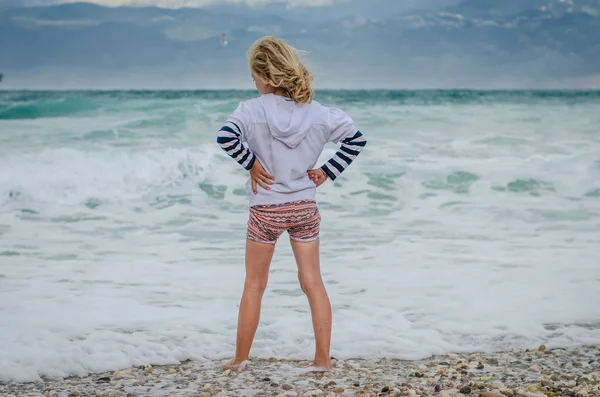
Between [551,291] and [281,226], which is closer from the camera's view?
[281,226]

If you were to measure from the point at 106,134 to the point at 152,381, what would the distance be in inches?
446

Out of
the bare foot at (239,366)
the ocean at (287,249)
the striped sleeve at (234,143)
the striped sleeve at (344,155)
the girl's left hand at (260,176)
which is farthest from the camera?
the ocean at (287,249)

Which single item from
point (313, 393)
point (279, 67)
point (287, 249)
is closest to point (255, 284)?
point (313, 393)

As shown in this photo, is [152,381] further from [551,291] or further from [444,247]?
[444,247]

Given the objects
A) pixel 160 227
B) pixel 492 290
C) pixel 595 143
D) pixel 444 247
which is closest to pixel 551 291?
pixel 492 290

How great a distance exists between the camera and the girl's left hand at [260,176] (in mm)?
Result: 3090

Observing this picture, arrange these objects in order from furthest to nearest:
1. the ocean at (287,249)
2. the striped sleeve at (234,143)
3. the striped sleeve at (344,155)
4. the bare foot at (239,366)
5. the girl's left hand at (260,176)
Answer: the ocean at (287,249)
the bare foot at (239,366)
the striped sleeve at (344,155)
the girl's left hand at (260,176)
the striped sleeve at (234,143)

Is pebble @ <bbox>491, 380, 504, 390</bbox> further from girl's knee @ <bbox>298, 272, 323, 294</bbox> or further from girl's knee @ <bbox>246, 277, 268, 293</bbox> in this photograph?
girl's knee @ <bbox>246, 277, 268, 293</bbox>

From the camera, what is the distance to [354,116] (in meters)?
17.2

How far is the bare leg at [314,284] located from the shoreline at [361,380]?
22cm

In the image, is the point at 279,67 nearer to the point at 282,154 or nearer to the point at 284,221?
the point at 282,154

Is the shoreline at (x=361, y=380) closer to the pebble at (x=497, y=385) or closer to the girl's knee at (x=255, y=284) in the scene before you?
the pebble at (x=497, y=385)

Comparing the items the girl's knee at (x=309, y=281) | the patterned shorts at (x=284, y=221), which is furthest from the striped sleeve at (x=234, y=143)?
the girl's knee at (x=309, y=281)

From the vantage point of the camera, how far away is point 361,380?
Answer: 329 centimetres
